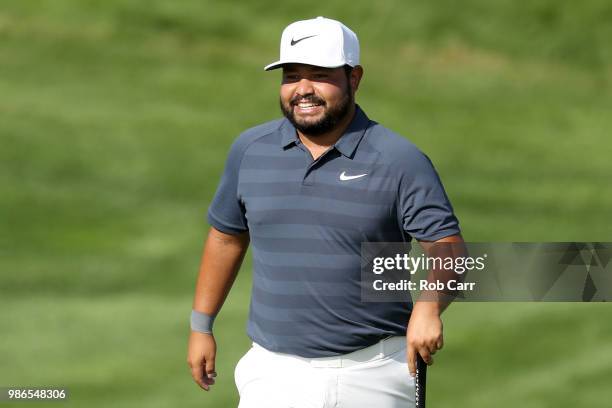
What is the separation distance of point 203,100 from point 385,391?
1043 centimetres

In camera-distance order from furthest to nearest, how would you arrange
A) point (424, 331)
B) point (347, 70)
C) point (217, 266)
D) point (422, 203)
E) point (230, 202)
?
point (217, 266) < point (230, 202) < point (347, 70) < point (422, 203) < point (424, 331)

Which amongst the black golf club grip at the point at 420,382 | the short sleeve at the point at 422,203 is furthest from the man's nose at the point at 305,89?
the black golf club grip at the point at 420,382

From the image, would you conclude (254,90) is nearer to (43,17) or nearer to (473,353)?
(43,17)

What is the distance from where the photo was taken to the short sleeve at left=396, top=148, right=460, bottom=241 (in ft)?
20.3

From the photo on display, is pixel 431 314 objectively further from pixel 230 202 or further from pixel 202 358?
pixel 202 358

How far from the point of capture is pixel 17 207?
1438cm

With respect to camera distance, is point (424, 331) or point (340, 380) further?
A: point (340, 380)

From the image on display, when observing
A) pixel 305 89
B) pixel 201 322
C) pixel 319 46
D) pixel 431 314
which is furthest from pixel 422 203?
pixel 201 322

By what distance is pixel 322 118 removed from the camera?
20.9 feet

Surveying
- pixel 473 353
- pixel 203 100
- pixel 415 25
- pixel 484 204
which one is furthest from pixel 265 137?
pixel 415 25

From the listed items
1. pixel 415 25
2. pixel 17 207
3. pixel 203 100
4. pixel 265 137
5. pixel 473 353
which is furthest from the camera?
pixel 415 25

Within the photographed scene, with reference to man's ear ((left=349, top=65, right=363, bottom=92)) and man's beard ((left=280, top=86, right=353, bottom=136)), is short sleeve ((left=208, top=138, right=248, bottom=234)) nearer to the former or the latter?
man's beard ((left=280, top=86, right=353, bottom=136))

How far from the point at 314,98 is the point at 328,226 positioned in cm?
56

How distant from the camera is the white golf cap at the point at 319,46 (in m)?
6.33
